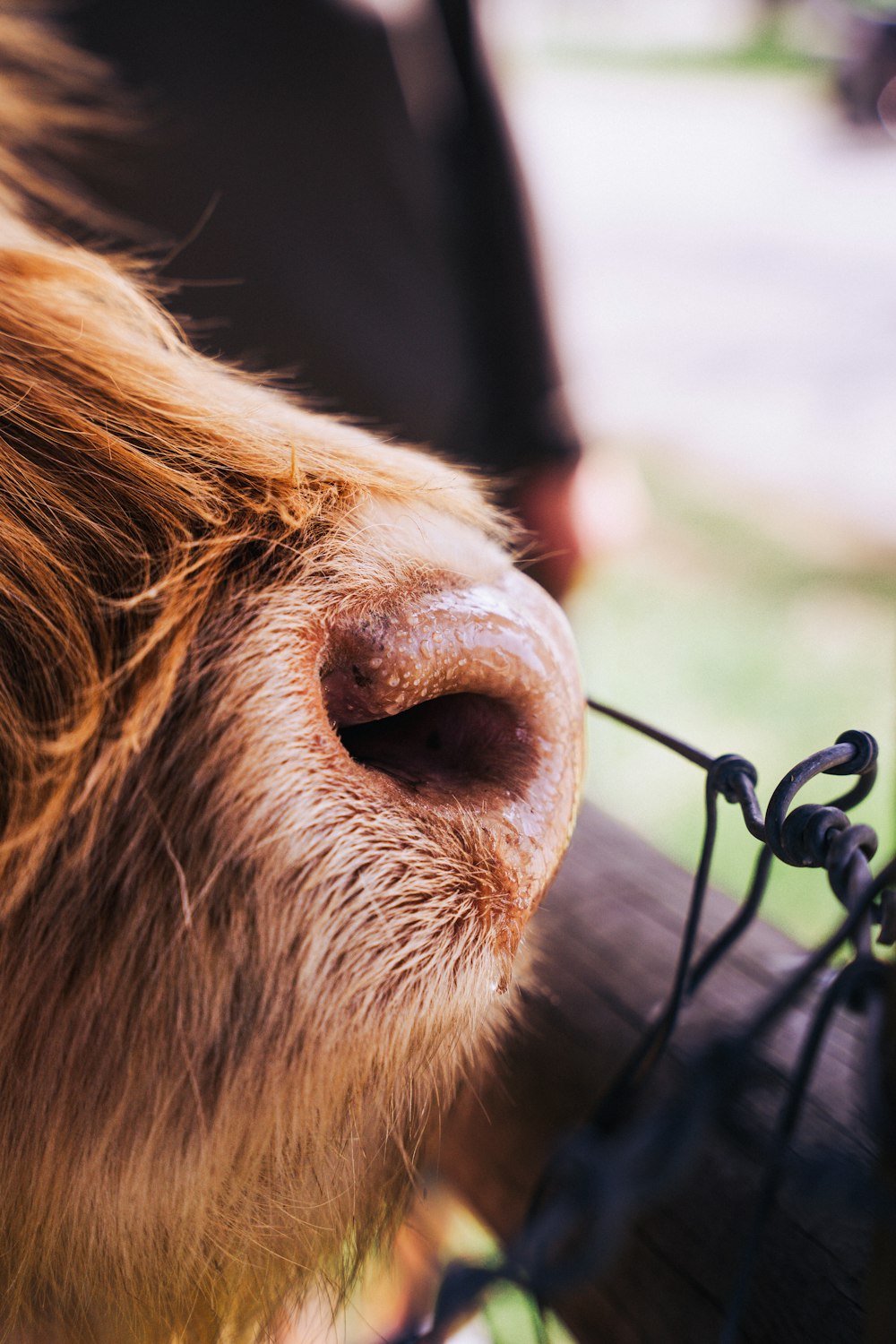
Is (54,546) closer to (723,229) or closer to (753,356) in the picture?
(753,356)

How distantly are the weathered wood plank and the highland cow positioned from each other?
0.11 meters

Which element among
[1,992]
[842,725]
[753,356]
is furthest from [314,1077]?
[753,356]

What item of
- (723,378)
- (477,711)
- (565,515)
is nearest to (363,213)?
(565,515)

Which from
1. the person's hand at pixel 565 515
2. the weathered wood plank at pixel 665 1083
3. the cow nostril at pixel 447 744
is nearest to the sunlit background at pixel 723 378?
the person's hand at pixel 565 515

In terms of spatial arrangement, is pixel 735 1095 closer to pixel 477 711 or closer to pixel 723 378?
pixel 477 711

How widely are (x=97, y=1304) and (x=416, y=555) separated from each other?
225 millimetres

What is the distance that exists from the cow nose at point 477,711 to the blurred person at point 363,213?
694 mm

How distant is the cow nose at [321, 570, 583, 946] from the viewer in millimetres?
250

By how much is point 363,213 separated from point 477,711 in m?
0.97

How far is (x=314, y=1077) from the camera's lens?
0.23m

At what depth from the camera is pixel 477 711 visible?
28 cm

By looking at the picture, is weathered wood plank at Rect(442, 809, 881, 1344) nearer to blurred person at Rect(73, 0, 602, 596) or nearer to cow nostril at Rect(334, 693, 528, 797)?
cow nostril at Rect(334, 693, 528, 797)

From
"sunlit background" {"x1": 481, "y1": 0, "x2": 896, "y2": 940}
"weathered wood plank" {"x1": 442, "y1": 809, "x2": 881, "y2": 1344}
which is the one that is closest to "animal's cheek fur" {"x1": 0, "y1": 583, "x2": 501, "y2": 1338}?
"weathered wood plank" {"x1": 442, "y1": 809, "x2": 881, "y2": 1344}

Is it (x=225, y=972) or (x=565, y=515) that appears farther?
(x=565, y=515)
